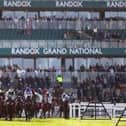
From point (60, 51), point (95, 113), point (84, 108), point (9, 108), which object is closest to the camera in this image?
point (9, 108)

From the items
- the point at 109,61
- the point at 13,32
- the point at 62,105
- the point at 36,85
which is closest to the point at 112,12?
the point at 109,61

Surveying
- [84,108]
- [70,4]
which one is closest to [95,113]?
[84,108]

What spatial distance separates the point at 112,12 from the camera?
154 ft

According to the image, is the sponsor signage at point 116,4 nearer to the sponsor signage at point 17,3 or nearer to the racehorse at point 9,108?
the sponsor signage at point 17,3

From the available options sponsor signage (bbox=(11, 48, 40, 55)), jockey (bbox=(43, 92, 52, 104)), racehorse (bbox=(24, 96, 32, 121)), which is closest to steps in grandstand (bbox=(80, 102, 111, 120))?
jockey (bbox=(43, 92, 52, 104))

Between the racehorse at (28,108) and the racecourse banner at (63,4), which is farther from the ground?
the racecourse banner at (63,4)

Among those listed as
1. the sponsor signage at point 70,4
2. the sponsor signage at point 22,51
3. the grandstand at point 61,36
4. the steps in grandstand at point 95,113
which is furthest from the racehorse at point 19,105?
the sponsor signage at point 70,4

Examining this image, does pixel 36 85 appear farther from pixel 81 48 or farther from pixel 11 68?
pixel 81 48

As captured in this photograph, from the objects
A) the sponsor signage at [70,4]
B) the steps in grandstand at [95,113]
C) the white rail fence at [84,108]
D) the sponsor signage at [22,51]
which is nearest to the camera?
the steps in grandstand at [95,113]

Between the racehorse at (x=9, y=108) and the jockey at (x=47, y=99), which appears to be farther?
the jockey at (x=47, y=99)

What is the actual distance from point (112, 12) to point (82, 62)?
5294 millimetres

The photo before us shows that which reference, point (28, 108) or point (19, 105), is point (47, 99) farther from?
point (19, 105)

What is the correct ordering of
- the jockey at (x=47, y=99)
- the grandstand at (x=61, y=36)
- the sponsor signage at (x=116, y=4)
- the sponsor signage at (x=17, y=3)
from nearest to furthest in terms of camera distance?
1. the jockey at (x=47, y=99)
2. the grandstand at (x=61, y=36)
3. the sponsor signage at (x=17, y=3)
4. the sponsor signage at (x=116, y=4)

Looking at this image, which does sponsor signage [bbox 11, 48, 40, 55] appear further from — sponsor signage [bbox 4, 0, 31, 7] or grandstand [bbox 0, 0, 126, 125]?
sponsor signage [bbox 4, 0, 31, 7]
